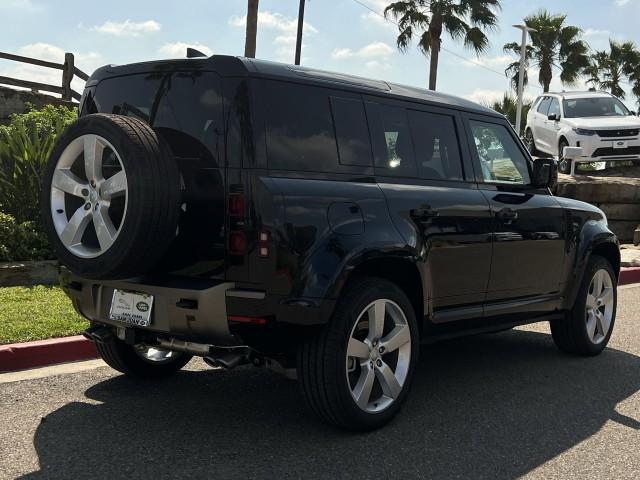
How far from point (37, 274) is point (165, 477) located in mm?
4924

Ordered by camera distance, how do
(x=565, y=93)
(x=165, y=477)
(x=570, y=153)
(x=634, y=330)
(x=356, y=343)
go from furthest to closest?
(x=565, y=93)
(x=634, y=330)
(x=570, y=153)
(x=356, y=343)
(x=165, y=477)

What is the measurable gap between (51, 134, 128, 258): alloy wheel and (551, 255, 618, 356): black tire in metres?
3.76

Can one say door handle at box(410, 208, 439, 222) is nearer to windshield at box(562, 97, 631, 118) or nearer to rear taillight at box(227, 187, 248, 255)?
rear taillight at box(227, 187, 248, 255)

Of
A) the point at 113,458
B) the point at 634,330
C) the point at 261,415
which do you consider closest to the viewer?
the point at 113,458

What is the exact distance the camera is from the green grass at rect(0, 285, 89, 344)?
5402mm

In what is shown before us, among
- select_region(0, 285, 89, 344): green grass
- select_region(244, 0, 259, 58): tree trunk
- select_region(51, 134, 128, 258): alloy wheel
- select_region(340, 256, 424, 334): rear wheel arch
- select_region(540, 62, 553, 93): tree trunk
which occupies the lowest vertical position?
select_region(0, 285, 89, 344): green grass

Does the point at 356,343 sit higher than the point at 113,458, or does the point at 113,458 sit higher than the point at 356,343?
the point at 356,343

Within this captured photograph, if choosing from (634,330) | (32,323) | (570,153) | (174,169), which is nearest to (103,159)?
(174,169)

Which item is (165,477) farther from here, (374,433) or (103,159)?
(103,159)

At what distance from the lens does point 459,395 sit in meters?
4.75

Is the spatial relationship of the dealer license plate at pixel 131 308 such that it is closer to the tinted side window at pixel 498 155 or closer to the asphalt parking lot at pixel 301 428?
the asphalt parking lot at pixel 301 428

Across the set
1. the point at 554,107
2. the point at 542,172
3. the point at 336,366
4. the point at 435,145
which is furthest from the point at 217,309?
the point at 554,107

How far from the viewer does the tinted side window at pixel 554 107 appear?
17.0m

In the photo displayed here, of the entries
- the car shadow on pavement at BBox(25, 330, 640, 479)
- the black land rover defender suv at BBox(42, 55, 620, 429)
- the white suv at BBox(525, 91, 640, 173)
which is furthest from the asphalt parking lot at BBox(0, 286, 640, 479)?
the white suv at BBox(525, 91, 640, 173)
